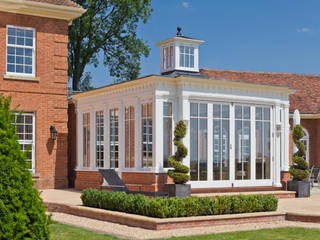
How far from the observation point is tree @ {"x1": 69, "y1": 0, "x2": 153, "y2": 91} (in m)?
34.1

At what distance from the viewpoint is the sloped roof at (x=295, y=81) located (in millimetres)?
27516

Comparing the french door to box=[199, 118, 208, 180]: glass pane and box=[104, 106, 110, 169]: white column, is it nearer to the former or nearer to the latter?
box=[199, 118, 208, 180]: glass pane

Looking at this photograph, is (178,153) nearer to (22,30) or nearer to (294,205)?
(294,205)

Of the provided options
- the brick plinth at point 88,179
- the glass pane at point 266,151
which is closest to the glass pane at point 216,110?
the glass pane at point 266,151

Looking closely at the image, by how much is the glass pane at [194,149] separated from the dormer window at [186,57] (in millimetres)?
2780

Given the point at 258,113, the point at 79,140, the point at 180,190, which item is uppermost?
the point at 258,113

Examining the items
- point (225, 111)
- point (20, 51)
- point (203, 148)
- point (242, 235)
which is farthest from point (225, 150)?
point (20, 51)

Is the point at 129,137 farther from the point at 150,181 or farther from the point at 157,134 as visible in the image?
the point at 150,181

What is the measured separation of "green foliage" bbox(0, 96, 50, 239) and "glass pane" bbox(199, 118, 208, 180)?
1128 cm

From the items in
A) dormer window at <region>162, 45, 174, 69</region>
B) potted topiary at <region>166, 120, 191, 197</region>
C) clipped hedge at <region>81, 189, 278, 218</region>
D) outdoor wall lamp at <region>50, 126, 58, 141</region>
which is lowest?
clipped hedge at <region>81, 189, 278, 218</region>

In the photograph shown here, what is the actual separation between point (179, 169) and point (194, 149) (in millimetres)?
1433

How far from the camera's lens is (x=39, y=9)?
19.9 metres

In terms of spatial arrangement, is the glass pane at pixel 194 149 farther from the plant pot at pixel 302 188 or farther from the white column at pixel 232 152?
the plant pot at pixel 302 188

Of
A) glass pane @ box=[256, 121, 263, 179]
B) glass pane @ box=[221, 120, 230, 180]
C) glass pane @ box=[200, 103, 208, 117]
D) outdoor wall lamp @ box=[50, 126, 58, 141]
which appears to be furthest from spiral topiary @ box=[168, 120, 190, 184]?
outdoor wall lamp @ box=[50, 126, 58, 141]
